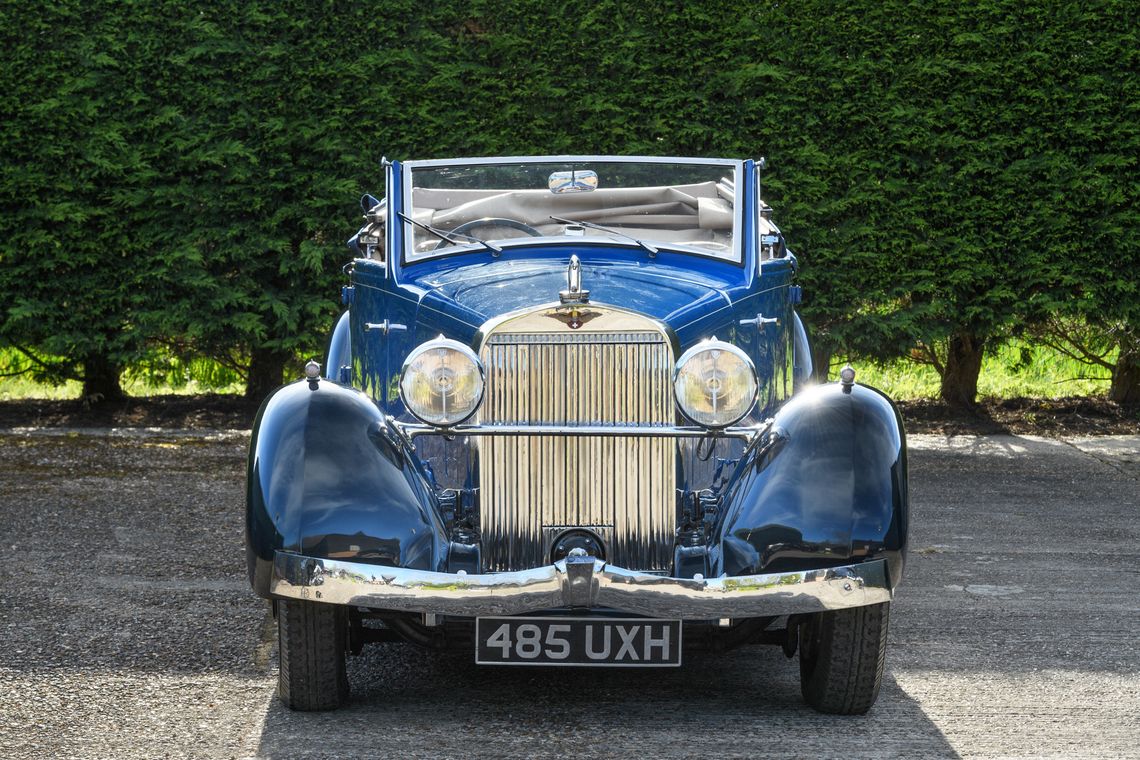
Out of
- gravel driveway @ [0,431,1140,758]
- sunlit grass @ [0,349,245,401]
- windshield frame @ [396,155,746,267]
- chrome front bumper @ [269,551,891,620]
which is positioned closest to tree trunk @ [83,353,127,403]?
sunlit grass @ [0,349,245,401]

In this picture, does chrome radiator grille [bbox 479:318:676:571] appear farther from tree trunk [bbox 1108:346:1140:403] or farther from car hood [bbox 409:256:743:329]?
tree trunk [bbox 1108:346:1140:403]

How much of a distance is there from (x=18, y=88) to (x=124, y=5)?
839 millimetres

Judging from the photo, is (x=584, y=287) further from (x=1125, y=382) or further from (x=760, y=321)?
(x=1125, y=382)

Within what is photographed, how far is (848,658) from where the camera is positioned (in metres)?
3.79

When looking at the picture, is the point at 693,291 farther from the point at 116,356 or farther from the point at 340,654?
the point at 116,356

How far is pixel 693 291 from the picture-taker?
438cm

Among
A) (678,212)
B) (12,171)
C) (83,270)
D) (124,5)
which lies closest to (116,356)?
(83,270)

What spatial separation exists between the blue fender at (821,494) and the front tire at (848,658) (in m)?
0.17

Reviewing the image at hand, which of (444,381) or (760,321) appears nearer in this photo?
(444,381)

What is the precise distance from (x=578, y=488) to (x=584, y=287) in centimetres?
65

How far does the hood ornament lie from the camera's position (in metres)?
3.99

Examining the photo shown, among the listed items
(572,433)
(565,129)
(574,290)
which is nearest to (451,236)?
(574,290)

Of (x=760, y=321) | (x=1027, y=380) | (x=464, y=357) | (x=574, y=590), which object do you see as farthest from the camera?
(x=1027, y=380)

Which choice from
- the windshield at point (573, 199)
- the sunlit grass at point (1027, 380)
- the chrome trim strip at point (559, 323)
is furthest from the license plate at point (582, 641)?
the sunlit grass at point (1027, 380)
